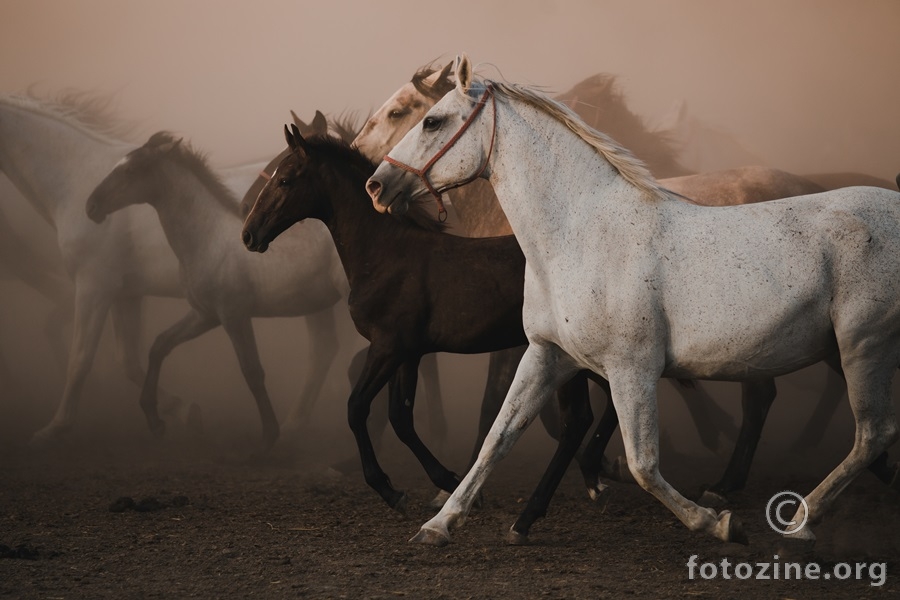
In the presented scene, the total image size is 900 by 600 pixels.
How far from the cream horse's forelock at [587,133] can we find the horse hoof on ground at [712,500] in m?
1.92

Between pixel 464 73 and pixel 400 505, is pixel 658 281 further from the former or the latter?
pixel 400 505

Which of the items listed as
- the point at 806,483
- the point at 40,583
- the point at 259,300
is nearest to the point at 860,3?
the point at 806,483

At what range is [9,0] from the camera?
10492 mm

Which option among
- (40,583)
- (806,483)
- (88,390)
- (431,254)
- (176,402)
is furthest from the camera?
(88,390)

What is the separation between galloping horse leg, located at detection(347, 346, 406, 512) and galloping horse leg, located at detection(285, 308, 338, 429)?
381cm

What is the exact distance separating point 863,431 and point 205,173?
5713mm

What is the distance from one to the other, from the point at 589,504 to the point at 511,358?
103 centimetres

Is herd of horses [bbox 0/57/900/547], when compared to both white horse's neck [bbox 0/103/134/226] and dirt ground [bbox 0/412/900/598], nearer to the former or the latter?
white horse's neck [bbox 0/103/134/226]

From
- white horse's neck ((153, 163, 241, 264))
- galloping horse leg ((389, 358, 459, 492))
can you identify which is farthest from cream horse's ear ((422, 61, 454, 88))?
white horse's neck ((153, 163, 241, 264))

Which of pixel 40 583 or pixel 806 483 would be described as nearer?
pixel 40 583

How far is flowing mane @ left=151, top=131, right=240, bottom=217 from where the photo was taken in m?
8.62

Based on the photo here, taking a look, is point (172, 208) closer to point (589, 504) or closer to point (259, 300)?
point (259, 300)

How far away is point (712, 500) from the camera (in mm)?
5762

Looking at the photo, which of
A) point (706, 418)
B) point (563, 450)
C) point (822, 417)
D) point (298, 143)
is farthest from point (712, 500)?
point (298, 143)
